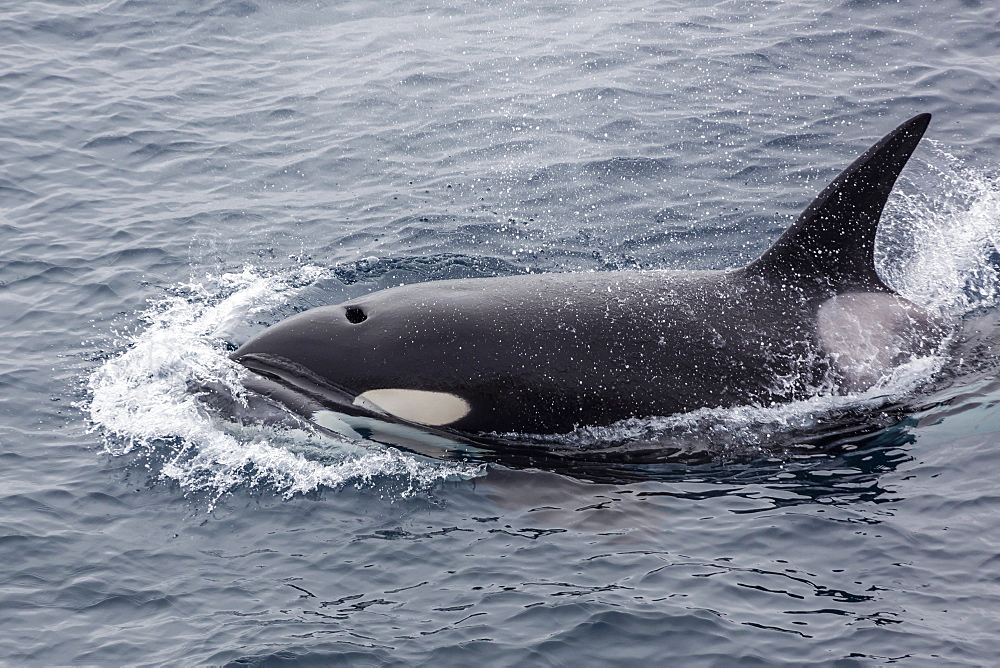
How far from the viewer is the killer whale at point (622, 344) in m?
9.43

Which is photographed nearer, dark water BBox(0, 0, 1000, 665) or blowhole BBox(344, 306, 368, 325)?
dark water BBox(0, 0, 1000, 665)

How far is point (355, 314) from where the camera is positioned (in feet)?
32.6

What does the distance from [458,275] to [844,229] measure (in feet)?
17.1

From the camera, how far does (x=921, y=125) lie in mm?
9195

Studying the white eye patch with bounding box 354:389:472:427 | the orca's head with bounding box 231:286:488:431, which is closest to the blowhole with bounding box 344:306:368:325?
the orca's head with bounding box 231:286:488:431

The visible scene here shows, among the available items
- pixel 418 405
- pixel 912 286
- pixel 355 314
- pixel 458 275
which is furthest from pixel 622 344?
pixel 912 286

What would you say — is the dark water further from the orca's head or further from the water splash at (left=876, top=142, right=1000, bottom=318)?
the orca's head

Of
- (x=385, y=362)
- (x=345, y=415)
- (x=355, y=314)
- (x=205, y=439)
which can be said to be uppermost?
(x=355, y=314)

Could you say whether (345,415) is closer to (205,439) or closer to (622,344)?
(205,439)

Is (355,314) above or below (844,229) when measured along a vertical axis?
below

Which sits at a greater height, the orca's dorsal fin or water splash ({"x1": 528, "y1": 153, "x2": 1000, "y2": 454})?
the orca's dorsal fin

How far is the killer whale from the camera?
30.9ft

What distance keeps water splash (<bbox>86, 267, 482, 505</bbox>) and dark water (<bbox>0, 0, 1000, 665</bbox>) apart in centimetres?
4

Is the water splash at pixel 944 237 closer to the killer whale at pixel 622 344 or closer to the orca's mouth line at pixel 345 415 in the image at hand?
the killer whale at pixel 622 344
